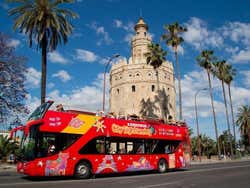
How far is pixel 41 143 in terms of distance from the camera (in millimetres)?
13852

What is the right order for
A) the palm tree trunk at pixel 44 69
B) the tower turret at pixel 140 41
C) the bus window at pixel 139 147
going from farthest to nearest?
the tower turret at pixel 140 41 → the palm tree trunk at pixel 44 69 → the bus window at pixel 139 147

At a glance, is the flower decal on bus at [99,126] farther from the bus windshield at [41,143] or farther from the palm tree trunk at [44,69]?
the palm tree trunk at [44,69]

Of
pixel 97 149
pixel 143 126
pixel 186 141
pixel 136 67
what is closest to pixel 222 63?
pixel 136 67

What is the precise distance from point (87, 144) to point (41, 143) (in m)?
2.64

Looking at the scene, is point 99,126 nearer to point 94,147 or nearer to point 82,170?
point 94,147

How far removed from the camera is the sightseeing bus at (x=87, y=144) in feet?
45.8

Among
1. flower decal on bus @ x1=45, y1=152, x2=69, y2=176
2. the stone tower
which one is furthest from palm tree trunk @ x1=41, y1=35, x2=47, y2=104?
the stone tower

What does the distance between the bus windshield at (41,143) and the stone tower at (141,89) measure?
43.8 meters

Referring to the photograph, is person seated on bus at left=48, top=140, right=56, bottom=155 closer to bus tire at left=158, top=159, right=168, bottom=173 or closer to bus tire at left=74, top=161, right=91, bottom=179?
bus tire at left=74, top=161, right=91, bottom=179

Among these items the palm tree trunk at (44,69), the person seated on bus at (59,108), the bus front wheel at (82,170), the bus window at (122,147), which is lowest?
the bus front wheel at (82,170)

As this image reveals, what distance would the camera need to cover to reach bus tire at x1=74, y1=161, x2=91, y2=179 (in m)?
15.0

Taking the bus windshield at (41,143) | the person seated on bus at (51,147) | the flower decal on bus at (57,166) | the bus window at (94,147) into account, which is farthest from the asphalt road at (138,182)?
the bus window at (94,147)

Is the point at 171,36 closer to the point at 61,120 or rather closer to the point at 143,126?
the point at 143,126

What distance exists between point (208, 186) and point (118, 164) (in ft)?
22.3
